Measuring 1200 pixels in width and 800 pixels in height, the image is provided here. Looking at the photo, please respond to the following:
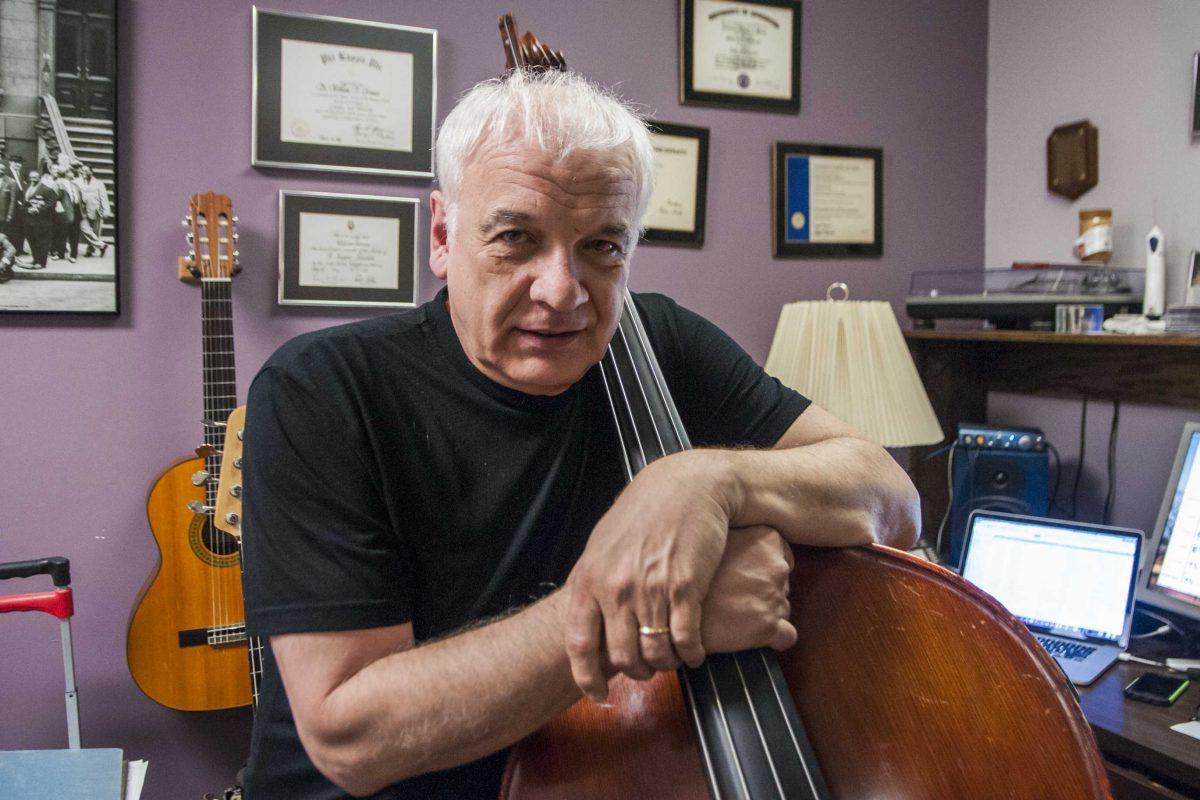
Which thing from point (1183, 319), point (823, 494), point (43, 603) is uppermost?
point (1183, 319)

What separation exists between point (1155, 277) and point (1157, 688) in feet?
3.26

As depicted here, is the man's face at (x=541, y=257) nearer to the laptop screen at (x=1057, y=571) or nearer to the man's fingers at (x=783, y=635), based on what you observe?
the man's fingers at (x=783, y=635)

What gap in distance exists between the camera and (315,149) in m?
1.93

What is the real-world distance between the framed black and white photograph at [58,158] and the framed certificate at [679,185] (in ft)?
4.20

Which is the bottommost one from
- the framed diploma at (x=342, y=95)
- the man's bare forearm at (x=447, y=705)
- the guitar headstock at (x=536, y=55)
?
the man's bare forearm at (x=447, y=705)

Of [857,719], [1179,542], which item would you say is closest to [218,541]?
[857,719]

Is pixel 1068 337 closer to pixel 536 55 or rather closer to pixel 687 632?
pixel 536 55

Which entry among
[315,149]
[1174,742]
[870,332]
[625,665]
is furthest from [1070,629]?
[315,149]

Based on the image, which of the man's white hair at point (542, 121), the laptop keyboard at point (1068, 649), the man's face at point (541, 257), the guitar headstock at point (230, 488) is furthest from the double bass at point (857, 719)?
the guitar headstock at point (230, 488)

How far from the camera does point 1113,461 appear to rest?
2111 mm

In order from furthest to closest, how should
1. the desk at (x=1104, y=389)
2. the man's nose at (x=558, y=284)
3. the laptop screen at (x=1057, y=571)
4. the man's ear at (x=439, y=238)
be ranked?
the laptop screen at (x=1057, y=571) < the desk at (x=1104, y=389) < the man's ear at (x=439, y=238) < the man's nose at (x=558, y=284)

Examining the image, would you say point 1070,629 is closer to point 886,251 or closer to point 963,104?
point 886,251

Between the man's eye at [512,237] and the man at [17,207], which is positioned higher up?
the man at [17,207]

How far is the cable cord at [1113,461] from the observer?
210cm
